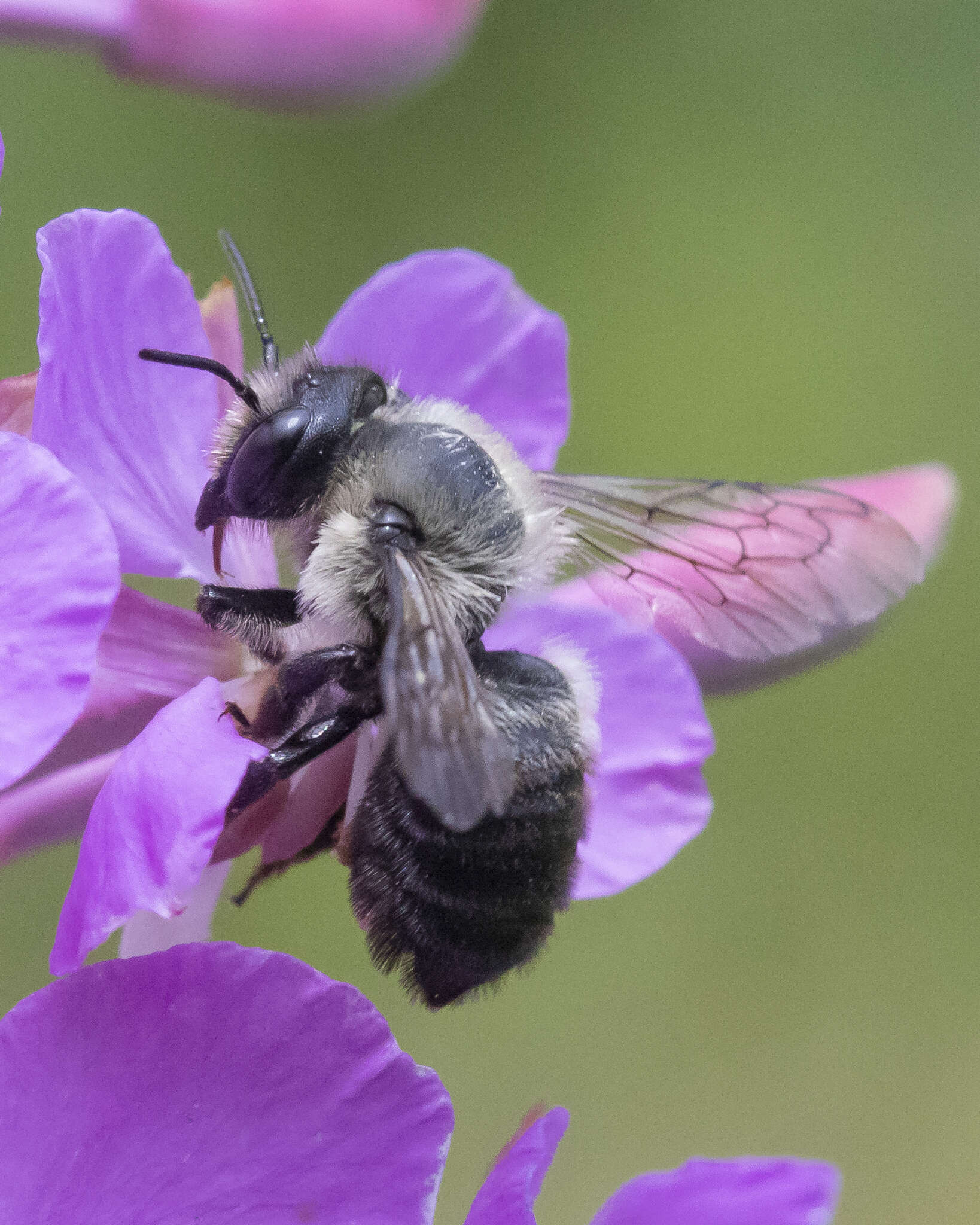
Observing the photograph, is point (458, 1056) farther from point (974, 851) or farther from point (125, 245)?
point (125, 245)

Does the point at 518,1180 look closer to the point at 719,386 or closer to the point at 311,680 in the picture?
the point at 311,680

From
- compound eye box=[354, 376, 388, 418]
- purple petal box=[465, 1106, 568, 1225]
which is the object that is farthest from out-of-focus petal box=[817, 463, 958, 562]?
purple petal box=[465, 1106, 568, 1225]

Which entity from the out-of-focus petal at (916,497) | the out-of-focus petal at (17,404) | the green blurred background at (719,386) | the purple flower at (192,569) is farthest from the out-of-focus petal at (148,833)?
the green blurred background at (719,386)

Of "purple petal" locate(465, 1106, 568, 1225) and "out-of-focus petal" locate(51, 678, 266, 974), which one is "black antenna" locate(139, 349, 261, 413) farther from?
"purple petal" locate(465, 1106, 568, 1225)

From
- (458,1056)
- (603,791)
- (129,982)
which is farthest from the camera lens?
(458,1056)

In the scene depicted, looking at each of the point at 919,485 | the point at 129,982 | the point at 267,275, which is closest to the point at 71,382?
the point at 129,982

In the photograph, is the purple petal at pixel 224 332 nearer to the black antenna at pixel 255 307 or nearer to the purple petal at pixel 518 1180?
the black antenna at pixel 255 307
